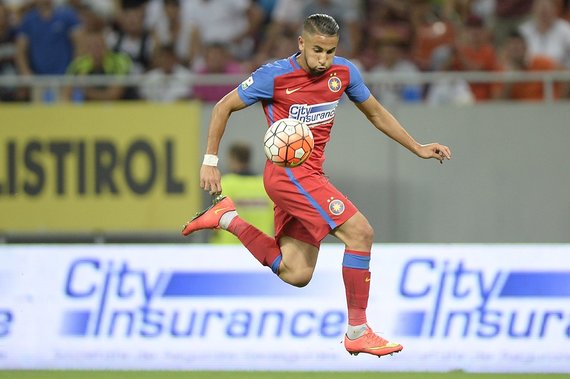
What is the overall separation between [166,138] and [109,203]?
970 millimetres

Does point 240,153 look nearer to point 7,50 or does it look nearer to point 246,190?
point 246,190

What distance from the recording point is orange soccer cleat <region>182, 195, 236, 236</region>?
8781mm

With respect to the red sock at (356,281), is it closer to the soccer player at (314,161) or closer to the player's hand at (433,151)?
the soccer player at (314,161)

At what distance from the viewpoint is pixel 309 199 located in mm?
8180

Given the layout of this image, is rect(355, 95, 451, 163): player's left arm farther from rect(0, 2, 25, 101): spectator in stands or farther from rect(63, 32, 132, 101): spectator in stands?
rect(0, 2, 25, 101): spectator in stands

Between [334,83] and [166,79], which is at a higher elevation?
[334,83]

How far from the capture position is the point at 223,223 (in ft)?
29.1

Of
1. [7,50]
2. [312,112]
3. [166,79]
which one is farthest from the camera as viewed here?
[7,50]

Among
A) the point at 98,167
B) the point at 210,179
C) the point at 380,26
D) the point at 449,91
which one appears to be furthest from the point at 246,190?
the point at 210,179

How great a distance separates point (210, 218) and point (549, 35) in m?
6.86

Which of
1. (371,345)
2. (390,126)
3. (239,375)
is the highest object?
(390,126)

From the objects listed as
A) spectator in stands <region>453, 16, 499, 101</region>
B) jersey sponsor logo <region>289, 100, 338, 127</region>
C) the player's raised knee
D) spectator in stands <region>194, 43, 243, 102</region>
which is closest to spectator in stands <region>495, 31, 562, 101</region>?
spectator in stands <region>453, 16, 499, 101</region>

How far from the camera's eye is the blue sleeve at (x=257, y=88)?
8.15 metres

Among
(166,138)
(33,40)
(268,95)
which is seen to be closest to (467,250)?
(268,95)
